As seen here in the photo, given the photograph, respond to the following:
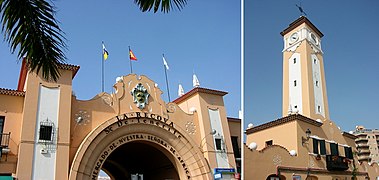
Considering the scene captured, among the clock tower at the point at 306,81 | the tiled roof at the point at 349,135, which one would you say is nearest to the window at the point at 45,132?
the clock tower at the point at 306,81

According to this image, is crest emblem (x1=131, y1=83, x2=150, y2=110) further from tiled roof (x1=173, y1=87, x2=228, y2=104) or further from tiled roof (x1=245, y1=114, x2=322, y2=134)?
tiled roof (x1=245, y1=114, x2=322, y2=134)

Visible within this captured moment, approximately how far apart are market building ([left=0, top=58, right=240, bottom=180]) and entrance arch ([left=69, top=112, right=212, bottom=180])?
22 millimetres

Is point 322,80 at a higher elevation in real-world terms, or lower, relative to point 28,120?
higher

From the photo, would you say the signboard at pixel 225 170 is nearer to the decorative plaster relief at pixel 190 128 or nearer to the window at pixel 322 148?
the decorative plaster relief at pixel 190 128

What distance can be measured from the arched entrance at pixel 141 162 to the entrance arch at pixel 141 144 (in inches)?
15.2

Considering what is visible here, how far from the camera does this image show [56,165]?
891cm

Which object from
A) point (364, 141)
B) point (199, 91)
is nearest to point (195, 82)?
point (199, 91)

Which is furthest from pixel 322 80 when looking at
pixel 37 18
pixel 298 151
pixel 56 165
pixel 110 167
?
pixel 37 18

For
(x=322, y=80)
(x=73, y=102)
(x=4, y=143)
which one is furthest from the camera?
(x=322, y=80)

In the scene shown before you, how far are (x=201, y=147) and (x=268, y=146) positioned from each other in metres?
1.87

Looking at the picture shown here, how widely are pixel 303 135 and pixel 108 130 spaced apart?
20.8 ft

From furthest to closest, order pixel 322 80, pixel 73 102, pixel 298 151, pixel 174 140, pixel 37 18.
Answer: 1. pixel 322 80
2. pixel 298 151
3. pixel 174 140
4. pixel 73 102
5. pixel 37 18

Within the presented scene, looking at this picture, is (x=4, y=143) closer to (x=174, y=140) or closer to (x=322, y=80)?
(x=174, y=140)

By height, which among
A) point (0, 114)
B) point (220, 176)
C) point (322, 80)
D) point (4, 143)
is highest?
point (322, 80)
